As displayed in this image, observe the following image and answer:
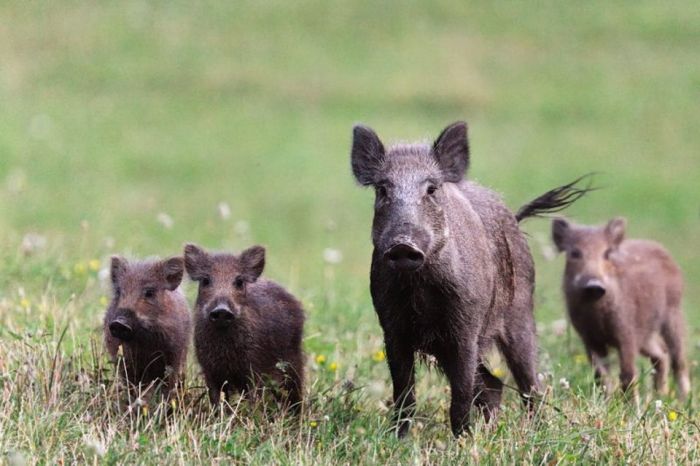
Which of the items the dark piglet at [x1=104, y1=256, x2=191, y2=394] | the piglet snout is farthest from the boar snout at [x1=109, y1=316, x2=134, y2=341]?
the piglet snout

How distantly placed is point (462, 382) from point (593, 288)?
378 cm

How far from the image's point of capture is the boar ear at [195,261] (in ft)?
26.3

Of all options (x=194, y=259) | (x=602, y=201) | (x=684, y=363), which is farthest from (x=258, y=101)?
(x=194, y=259)

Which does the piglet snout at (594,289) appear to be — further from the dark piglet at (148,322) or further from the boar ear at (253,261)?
the dark piglet at (148,322)

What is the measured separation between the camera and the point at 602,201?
24.1 m

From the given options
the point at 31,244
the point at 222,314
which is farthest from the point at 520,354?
the point at 31,244

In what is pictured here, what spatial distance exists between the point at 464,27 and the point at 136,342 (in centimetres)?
2620

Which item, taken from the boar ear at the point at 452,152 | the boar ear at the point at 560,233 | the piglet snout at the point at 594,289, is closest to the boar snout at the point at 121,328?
the boar ear at the point at 452,152

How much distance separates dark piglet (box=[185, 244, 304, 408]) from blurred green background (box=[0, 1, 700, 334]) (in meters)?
7.69

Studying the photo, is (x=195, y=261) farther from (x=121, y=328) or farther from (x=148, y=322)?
(x=121, y=328)

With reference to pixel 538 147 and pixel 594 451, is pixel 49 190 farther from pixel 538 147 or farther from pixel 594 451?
pixel 594 451

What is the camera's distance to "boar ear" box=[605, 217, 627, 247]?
11.5m

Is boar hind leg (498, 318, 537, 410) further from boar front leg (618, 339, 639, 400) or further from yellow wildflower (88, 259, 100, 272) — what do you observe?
yellow wildflower (88, 259, 100, 272)

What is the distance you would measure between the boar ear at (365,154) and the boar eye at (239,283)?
3.16ft
